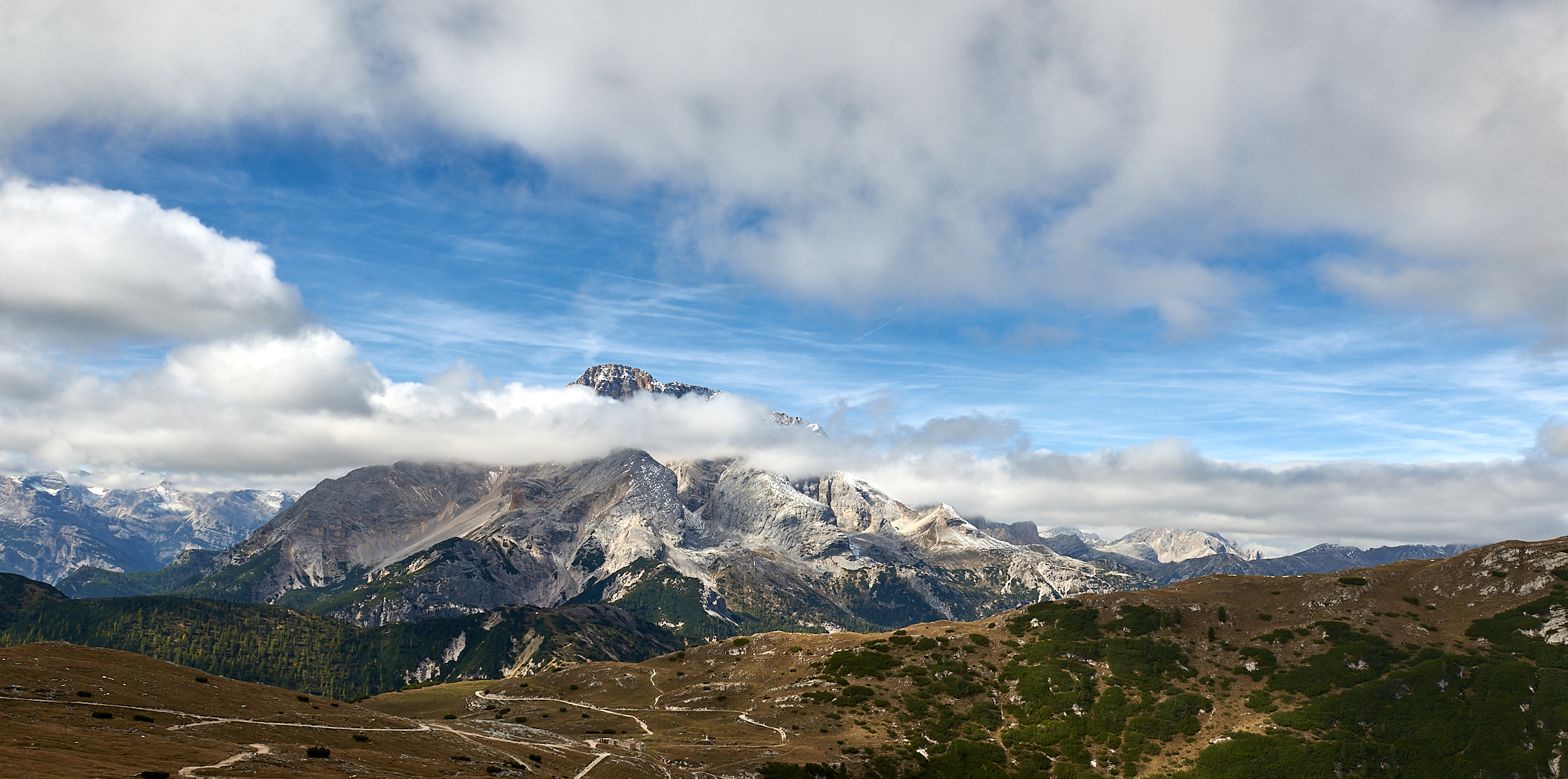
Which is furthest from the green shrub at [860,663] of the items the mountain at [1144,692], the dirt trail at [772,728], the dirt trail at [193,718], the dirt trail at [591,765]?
the dirt trail at [193,718]

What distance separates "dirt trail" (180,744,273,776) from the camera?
61897 millimetres

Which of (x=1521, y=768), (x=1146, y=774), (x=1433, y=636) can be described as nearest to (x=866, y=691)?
Answer: (x=1146, y=774)

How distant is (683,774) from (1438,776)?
12664 centimetres

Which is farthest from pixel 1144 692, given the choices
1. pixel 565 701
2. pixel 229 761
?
pixel 229 761

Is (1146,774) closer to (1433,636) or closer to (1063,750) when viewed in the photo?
(1063,750)

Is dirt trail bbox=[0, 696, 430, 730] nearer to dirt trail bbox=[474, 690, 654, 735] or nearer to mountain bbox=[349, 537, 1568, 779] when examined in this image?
mountain bbox=[349, 537, 1568, 779]

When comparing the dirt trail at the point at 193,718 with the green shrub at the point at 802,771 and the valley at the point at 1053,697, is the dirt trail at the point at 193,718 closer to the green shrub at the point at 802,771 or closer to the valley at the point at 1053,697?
the valley at the point at 1053,697

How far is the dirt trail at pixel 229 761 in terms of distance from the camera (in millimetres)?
61897

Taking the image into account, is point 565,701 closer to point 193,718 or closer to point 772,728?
point 772,728

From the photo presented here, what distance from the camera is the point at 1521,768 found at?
122938 millimetres

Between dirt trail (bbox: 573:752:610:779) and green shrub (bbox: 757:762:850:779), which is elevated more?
dirt trail (bbox: 573:752:610:779)

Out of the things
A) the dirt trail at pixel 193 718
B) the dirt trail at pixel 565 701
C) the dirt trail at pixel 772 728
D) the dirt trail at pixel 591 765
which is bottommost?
the dirt trail at pixel 565 701

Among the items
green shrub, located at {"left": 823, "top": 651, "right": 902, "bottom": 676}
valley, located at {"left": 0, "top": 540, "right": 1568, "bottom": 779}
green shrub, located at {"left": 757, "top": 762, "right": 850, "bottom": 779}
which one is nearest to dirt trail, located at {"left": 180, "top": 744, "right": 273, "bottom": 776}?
valley, located at {"left": 0, "top": 540, "right": 1568, "bottom": 779}

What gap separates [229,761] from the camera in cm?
6875
